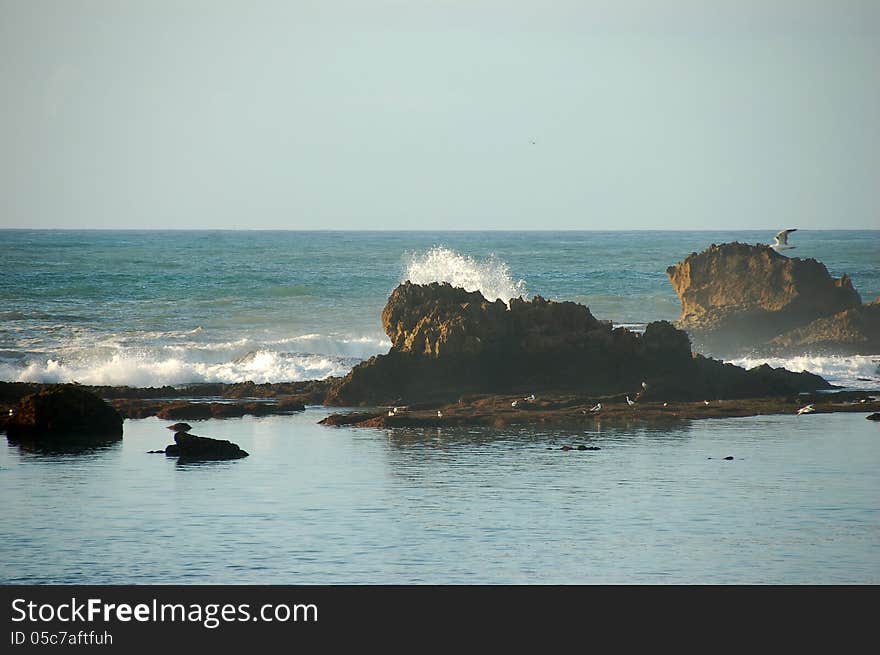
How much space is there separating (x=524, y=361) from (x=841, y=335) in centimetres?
1692

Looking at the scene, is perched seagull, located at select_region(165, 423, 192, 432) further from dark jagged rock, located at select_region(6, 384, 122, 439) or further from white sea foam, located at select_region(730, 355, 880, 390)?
white sea foam, located at select_region(730, 355, 880, 390)

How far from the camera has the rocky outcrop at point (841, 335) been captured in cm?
5431

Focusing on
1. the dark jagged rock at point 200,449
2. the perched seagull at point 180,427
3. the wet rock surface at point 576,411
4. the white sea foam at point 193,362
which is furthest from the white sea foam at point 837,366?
the dark jagged rock at point 200,449

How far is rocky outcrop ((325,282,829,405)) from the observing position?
42.2m

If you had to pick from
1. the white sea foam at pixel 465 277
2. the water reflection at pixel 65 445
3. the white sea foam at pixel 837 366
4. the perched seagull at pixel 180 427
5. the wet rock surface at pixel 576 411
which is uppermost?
the white sea foam at pixel 465 277

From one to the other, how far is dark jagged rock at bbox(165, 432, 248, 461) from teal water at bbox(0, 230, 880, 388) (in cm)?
1965

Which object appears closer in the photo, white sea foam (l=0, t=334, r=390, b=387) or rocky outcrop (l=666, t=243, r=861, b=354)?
white sea foam (l=0, t=334, r=390, b=387)

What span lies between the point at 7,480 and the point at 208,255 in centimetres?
10434

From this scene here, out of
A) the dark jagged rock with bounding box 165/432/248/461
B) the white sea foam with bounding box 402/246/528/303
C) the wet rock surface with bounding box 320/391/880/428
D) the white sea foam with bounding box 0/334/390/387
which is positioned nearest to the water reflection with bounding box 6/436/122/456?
the dark jagged rock with bounding box 165/432/248/461

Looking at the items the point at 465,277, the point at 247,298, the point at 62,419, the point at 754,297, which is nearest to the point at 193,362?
the point at 465,277

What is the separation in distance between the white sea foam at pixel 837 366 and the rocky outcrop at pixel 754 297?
452 cm

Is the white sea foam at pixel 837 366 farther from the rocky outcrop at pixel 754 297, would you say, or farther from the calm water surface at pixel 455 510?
the calm water surface at pixel 455 510

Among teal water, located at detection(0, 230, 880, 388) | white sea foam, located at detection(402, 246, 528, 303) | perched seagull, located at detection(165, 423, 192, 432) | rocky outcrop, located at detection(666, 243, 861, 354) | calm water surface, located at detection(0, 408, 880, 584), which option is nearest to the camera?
calm water surface, located at detection(0, 408, 880, 584)
